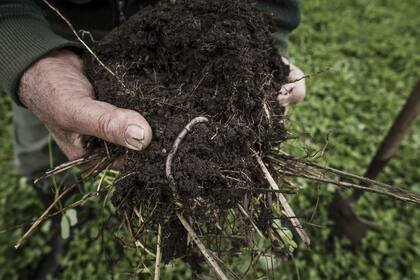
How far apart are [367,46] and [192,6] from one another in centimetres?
350

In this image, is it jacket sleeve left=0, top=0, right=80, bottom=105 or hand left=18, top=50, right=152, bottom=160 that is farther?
jacket sleeve left=0, top=0, right=80, bottom=105

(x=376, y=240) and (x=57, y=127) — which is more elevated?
(x=57, y=127)

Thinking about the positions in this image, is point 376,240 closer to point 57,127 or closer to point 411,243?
point 411,243

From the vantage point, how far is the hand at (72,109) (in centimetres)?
106

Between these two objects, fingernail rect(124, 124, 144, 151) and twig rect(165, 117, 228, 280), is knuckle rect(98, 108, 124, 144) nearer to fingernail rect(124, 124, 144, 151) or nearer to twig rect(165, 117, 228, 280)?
fingernail rect(124, 124, 144, 151)

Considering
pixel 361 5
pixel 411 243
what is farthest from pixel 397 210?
pixel 361 5

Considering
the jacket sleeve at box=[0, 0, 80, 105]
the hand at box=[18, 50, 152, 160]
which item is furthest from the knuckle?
the jacket sleeve at box=[0, 0, 80, 105]

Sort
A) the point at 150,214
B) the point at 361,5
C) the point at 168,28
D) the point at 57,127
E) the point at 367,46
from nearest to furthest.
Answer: the point at 150,214
the point at 168,28
the point at 57,127
the point at 367,46
the point at 361,5

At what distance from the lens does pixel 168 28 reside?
1311 mm

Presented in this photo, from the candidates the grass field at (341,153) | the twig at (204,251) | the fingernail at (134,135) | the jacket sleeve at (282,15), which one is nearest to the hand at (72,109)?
the fingernail at (134,135)

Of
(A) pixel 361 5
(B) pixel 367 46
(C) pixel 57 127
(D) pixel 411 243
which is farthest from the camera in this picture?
(A) pixel 361 5

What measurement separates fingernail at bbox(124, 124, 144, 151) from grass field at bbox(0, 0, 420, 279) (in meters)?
0.73

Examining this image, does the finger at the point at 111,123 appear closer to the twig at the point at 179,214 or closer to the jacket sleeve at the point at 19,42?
the twig at the point at 179,214

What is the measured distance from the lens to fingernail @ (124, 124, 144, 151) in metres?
1.03
